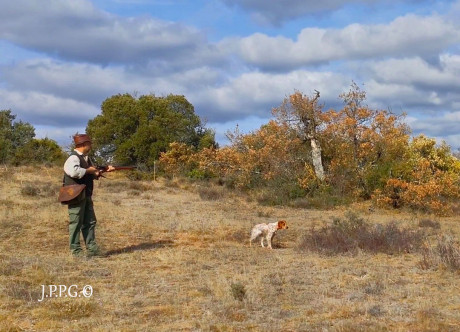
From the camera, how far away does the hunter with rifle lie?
933 centimetres

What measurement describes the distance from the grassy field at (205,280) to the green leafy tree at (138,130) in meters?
19.0

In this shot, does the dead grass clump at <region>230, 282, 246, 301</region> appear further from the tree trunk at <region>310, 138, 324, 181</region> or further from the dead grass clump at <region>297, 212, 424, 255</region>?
the tree trunk at <region>310, 138, 324, 181</region>

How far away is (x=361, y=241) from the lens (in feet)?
34.7

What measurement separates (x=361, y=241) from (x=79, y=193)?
4937 mm

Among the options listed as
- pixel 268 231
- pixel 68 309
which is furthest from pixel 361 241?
pixel 68 309

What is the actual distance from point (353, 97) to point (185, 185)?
8.12 metres

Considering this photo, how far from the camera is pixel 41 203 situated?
A: 16.2 meters

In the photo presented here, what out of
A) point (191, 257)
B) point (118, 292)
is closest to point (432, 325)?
point (118, 292)

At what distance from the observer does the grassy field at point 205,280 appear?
237 inches

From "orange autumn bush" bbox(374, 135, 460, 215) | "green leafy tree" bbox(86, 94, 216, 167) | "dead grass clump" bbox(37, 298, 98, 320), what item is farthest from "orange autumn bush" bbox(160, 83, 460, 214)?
"dead grass clump" bbox(37, 298, 98, 320)

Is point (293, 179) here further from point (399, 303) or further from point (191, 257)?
point (399, 303)

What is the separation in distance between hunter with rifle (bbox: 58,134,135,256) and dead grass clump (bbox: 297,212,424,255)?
12.3ft

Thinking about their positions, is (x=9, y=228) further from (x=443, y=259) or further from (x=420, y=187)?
(x=420, y=187)

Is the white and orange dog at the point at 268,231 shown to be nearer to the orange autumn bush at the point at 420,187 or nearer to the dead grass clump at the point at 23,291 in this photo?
the dead grass clump at the point at 23,291
